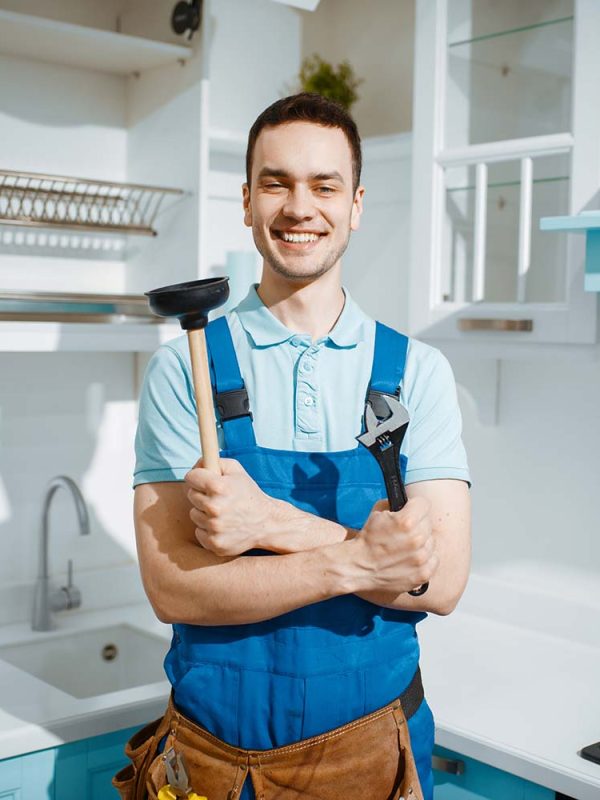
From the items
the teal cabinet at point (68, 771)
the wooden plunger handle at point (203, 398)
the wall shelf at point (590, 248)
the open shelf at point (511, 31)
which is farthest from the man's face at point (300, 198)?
the teal cabinet at point (68, 771)

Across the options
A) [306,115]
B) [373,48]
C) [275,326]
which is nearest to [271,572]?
[275,326]

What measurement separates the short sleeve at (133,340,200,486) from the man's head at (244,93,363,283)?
196 mm

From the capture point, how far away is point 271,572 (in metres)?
1.22

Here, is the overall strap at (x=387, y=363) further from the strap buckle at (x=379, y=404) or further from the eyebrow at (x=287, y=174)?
the eyebrow at (x=287, y=174)

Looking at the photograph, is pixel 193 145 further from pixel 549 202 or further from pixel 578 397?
pixel 578 397

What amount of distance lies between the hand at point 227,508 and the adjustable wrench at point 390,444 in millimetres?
149

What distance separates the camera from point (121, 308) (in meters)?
2.12

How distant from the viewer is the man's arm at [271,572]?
1.19 m

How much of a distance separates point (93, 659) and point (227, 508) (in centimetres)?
132

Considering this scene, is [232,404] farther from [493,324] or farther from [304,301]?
[493,324]

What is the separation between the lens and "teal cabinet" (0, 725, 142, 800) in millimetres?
1725

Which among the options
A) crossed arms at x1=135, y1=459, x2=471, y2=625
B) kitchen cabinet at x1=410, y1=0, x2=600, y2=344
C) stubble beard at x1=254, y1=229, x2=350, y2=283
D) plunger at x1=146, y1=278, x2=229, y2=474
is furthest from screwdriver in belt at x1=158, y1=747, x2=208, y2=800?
kitchen cabinet at x1=410, y1=0, x2=600, y2=344

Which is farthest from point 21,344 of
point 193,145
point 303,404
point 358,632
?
point 358,632

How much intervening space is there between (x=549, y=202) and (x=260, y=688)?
116cm
